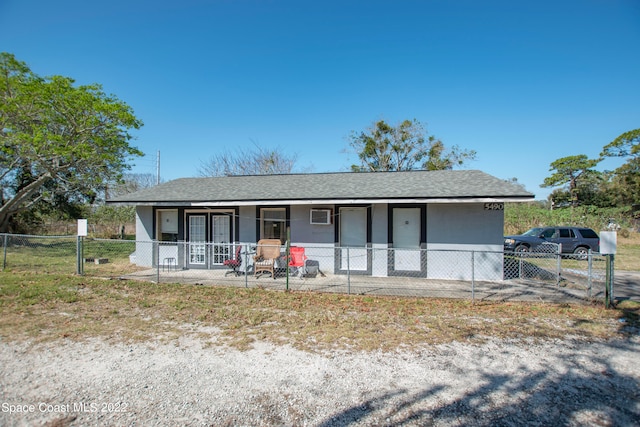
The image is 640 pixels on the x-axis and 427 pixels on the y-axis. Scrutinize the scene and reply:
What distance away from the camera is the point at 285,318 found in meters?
5.73

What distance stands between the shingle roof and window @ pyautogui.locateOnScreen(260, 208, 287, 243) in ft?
2.09

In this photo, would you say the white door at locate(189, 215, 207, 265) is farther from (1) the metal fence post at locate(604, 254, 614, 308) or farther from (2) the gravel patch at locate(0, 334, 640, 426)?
(1) the metal fence post at locate(604, 254, 614, 308)

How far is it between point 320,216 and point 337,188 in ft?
4.03

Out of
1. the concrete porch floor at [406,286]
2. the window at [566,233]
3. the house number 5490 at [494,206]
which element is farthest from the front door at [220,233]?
the window at [566,233]

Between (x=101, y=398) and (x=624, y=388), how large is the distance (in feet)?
18.4

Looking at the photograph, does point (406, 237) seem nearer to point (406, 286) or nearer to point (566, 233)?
point (406, 286)

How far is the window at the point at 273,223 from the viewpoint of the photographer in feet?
35.0

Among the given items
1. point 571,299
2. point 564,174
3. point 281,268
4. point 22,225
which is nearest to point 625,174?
point 564,174

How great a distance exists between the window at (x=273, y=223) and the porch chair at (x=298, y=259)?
3.08ft

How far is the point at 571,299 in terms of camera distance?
23.1ft

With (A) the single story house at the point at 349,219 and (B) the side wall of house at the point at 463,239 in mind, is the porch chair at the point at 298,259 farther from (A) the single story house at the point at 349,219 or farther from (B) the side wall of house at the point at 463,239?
(B) the side wall of house at the point at 463,239

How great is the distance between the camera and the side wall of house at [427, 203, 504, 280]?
919 centimetres

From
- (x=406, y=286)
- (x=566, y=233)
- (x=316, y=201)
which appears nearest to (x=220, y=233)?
(x=316, y=201)

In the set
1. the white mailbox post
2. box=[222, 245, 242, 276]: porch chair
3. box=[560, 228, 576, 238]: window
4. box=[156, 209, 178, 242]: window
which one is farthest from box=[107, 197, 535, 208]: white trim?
box=[560, 228, 576, 238]: window
